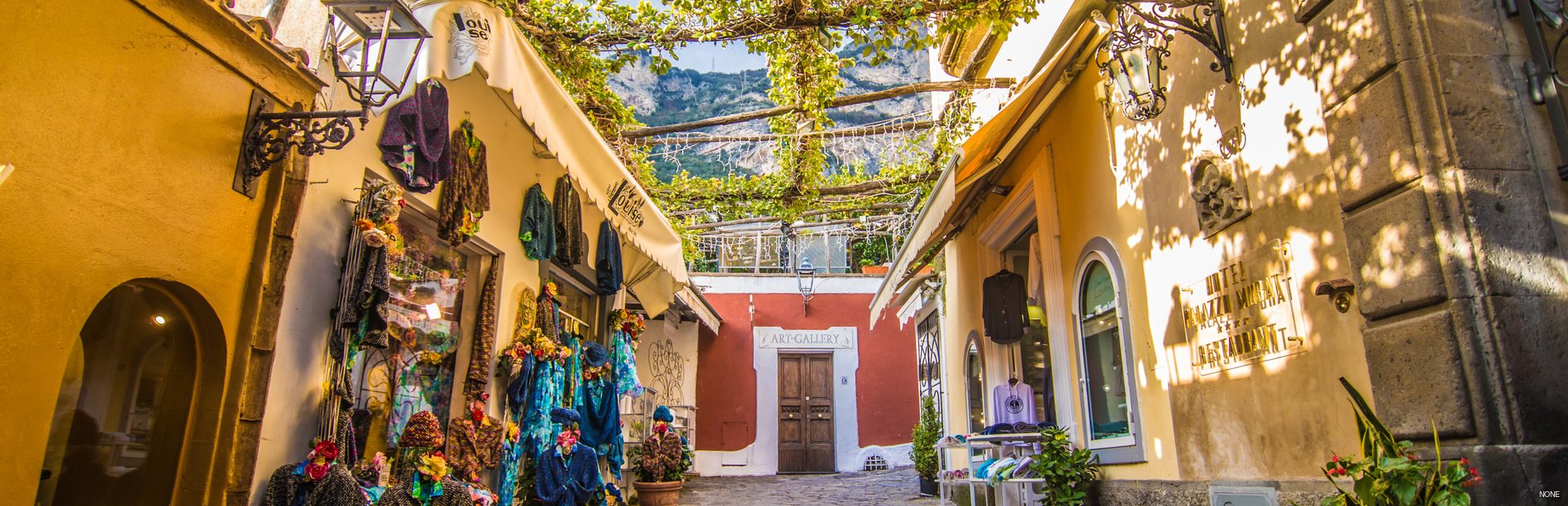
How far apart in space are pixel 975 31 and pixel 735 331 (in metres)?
8.35

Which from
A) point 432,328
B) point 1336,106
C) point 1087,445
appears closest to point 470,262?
point 432,328

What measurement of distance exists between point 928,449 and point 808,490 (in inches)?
78.7

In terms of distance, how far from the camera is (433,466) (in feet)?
13.9

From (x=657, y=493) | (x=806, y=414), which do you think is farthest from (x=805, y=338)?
(x=657, y=493)

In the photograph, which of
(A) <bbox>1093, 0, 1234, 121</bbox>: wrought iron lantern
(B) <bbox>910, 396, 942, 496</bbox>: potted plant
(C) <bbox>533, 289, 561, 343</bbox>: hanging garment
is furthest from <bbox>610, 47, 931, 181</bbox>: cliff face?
(A) <bbox>1093, 0, 1234, 121</bbox>: wrought iron lantern

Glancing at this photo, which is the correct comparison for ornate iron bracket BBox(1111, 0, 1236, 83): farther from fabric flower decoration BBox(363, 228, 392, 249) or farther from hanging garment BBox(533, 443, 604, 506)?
hanging garment BBox(533, 443, 604, 506)

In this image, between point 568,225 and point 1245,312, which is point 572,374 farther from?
point 1245,312

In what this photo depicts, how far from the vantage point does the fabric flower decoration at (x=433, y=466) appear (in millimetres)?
4211

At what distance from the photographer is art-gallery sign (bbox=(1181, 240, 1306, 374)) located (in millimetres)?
3275

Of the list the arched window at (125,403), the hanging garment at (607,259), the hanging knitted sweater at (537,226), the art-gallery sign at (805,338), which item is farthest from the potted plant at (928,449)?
the arched window at (125,403)

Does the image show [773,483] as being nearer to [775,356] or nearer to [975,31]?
[775,356]

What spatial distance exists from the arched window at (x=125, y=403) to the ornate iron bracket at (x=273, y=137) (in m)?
0.54

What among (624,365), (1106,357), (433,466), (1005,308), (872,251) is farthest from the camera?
(872,251)

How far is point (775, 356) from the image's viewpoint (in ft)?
50.5
